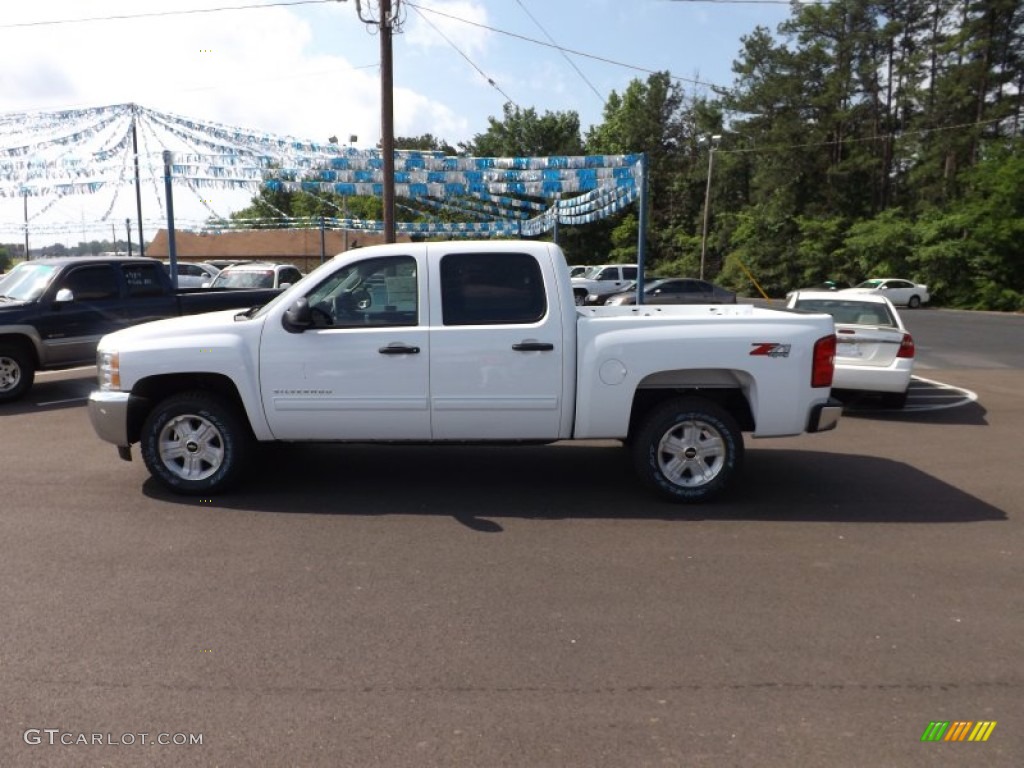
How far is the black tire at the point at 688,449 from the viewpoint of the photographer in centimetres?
634

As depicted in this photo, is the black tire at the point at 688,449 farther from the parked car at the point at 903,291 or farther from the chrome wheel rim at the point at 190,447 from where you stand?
the parked car at the point at 903,291

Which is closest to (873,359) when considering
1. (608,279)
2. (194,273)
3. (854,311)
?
(854,311)

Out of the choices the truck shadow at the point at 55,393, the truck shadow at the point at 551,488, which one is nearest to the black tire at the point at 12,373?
the truck shadow at the point at 55,393

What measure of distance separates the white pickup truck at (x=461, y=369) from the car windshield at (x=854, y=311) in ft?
17.1

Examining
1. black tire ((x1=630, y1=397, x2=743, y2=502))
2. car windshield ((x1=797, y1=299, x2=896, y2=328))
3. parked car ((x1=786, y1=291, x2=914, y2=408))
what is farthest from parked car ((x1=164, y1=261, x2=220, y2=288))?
black tire ((x1=630, y1=397, x2=743, y2=502))

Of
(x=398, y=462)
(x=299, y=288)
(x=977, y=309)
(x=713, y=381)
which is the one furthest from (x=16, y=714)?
(x=977, y=309)

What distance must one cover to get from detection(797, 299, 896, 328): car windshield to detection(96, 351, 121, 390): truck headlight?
28.1 ft

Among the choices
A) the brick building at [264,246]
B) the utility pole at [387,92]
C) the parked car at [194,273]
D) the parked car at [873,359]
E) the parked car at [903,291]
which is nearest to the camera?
the parked car at [873,359]

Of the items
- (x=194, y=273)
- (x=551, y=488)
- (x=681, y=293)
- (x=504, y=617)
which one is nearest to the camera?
(x=504, y=617)

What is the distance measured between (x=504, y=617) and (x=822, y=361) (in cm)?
330

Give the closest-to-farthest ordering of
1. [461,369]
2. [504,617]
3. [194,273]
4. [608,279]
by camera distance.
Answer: [504,617]
[461,369]
[194,273]
[608,279]

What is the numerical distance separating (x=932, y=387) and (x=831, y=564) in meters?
8.97

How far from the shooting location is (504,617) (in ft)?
14.5

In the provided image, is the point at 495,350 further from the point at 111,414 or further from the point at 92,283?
the point at 92,283
